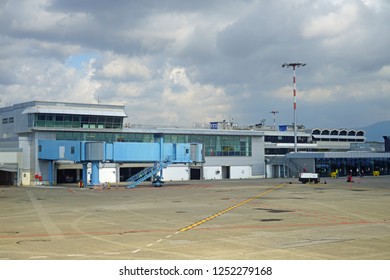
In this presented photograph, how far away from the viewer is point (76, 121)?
10144cm

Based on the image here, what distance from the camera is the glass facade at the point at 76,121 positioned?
321 ft

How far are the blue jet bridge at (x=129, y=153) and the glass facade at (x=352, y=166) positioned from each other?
4128cm

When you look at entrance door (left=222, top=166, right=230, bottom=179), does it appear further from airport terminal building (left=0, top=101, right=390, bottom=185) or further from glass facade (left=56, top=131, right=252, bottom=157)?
glass facade (left=56, top=131, right=252, bottom=157)

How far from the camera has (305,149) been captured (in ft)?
528

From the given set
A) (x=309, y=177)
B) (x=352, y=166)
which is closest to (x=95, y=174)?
(x=309, y=177)

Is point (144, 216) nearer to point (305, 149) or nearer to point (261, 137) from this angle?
point (261, 137)

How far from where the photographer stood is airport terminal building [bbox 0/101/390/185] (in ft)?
315

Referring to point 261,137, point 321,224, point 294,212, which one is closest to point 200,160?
point 261,137

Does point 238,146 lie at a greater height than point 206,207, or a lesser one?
greater

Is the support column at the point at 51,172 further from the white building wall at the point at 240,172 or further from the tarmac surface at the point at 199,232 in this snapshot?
the tarmac surface at the point at 199,232

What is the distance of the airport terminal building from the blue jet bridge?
28.9 inches
